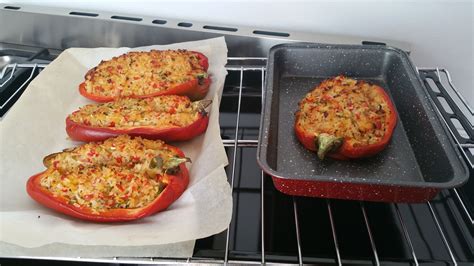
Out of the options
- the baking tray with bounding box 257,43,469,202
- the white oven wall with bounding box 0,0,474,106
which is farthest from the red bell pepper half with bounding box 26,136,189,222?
the white oven wall with bounding box 0,0,474,106

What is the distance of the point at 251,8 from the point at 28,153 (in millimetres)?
780

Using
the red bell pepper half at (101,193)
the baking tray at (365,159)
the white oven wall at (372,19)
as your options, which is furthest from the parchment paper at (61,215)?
the white oven wall at (372,19)

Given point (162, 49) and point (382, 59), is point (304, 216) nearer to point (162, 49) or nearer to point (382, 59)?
point (382, 59)

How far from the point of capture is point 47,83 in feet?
3.85

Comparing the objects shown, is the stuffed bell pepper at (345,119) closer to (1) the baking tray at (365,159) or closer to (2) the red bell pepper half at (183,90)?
(1) the baking tray at (365,159)

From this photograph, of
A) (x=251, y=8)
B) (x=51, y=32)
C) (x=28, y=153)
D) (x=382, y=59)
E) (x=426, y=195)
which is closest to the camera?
(x=426, y=195)

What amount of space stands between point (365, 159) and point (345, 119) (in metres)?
0.10

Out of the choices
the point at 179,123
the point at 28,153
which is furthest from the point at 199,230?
the point at 28,153

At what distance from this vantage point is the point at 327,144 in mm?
883

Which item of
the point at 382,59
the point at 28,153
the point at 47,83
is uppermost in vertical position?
the point at 382,59

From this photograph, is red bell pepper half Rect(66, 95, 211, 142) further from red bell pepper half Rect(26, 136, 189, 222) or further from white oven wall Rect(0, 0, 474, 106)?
white oven wall Rect(0, 0, 474, 106)

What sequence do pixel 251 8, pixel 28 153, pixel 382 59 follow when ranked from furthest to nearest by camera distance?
pixel 251 8 → pixel 382 59 → pixel 28 153

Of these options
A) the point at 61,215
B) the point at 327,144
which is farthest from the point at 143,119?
the point at 327,144

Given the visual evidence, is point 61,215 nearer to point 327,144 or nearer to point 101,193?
point 101,193
